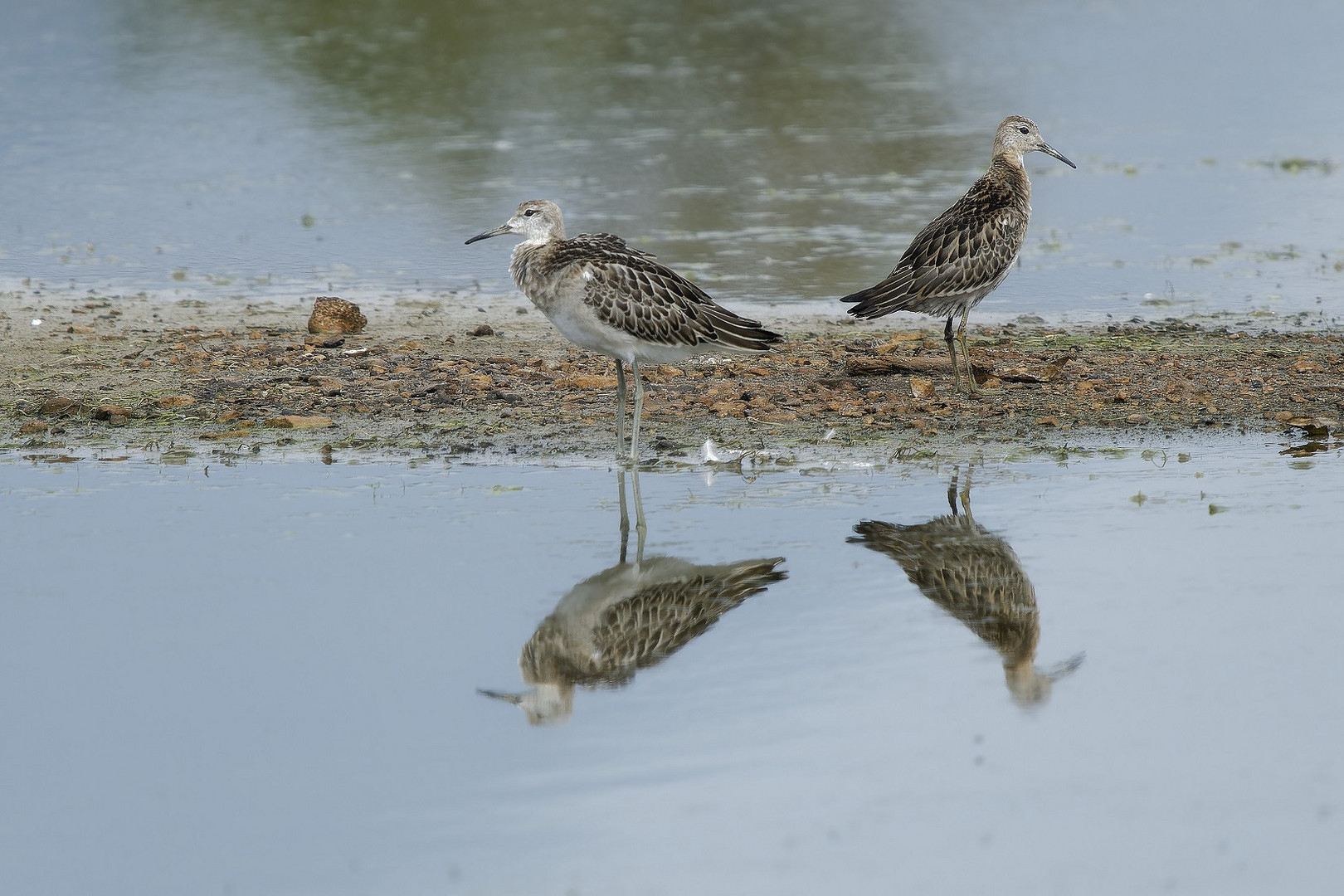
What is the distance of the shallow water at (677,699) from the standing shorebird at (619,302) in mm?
1219

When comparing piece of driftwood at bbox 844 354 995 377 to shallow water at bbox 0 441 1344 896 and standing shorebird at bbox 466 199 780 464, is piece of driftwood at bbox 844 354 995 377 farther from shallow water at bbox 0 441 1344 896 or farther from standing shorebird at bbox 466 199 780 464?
shallow water at bbox 0 441 1344 896

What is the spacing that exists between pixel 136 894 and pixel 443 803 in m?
0.99

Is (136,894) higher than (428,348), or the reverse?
(428,348)

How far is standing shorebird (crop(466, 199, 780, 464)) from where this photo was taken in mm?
9898

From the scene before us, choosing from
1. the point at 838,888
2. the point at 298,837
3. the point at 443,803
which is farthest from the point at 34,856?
the point at 838,888

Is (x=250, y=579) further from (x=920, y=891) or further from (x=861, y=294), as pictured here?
(x=861, y=294)

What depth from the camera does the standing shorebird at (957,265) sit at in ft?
37.2

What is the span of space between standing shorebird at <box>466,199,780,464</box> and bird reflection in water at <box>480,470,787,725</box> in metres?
2.08

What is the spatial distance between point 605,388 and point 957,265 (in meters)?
2.50

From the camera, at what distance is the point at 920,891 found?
4.88 metres

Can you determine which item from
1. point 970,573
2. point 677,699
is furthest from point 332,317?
point 677,699

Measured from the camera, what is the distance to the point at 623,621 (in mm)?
7148

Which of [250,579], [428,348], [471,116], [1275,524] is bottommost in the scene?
[250,579]

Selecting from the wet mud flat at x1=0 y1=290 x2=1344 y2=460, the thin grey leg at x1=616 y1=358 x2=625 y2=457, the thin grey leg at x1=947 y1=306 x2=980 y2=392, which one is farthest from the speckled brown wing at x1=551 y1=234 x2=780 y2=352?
the thin grey leg at x1=947 y1=306 x2=980 y2=392
